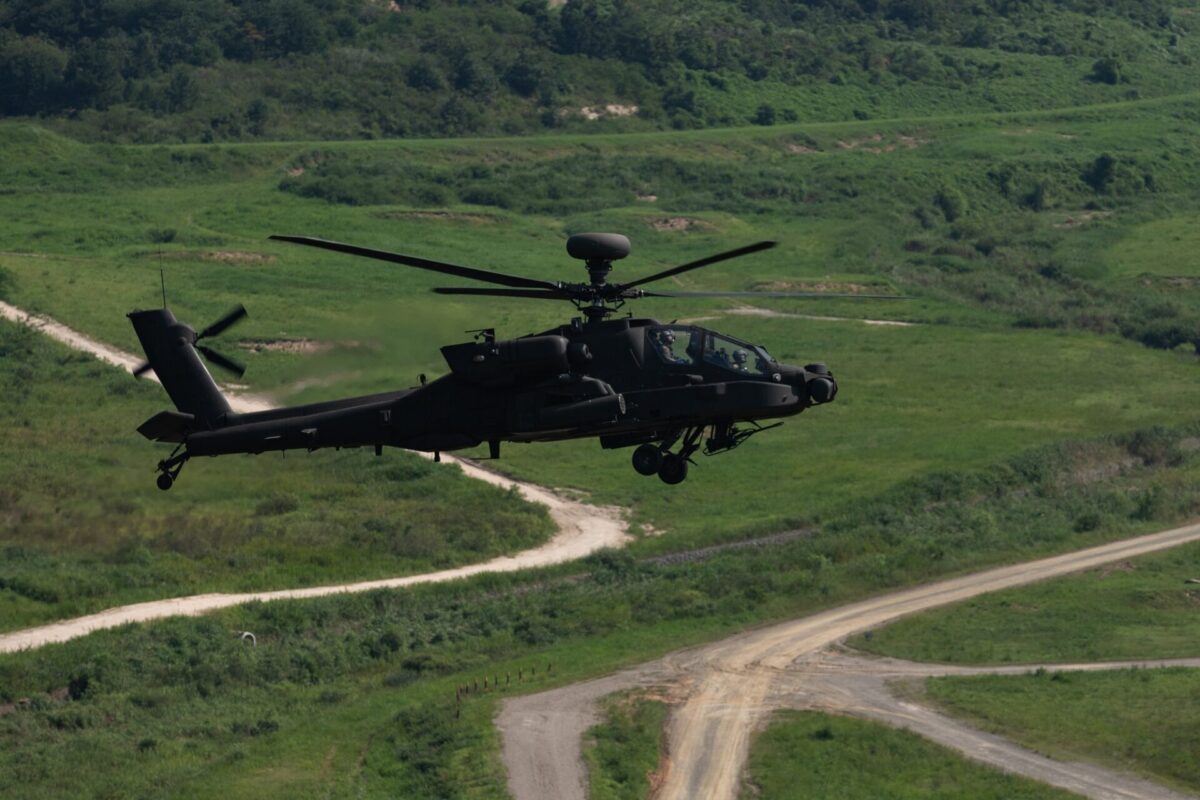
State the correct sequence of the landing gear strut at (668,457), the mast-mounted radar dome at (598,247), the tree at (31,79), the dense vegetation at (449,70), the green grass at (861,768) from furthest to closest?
the tree at (31,79) → the dense vegetation at (449,70) → the green grass at (861,768) → the landing gear strut at (668,457) → the mast-mounted radar dome at (598,247)

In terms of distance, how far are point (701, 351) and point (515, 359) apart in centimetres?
411

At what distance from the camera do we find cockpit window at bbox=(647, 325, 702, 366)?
4241 centimetres

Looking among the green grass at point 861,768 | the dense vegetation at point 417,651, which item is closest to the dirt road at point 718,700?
the green grass at point 861,768

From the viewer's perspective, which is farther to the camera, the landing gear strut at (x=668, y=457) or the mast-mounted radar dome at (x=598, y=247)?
the landing gear strut at (x=668, y=457)

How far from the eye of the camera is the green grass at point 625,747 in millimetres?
59750

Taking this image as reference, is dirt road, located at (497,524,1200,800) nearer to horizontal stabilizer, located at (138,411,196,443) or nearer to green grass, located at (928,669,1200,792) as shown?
green grass, located at (928,669,1200,792)

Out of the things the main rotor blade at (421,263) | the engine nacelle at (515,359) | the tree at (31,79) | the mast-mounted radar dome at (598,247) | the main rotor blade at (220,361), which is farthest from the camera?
the tree at (31,79)

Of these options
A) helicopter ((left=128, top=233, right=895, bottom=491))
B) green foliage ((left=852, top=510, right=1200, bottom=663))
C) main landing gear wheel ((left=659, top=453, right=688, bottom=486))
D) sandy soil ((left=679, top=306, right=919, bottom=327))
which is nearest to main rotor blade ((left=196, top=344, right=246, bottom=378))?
helicopter ((left=128, top=233, right=895, bottom=491))

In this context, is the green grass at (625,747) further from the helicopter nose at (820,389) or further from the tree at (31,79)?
the tree at (31,79)

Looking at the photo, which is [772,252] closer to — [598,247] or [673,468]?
[673,468]

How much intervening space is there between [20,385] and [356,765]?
41635mm

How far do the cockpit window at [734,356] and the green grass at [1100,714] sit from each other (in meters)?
25.2

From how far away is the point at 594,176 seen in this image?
153000 millimetres

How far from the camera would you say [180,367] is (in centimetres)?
4794
